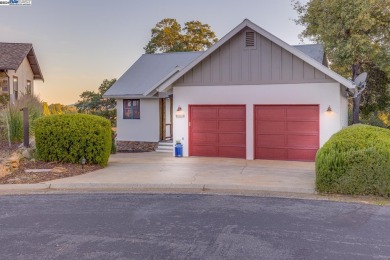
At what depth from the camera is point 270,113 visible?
1517 cm

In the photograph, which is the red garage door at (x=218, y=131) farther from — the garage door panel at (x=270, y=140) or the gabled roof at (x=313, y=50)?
the gabled roof at (x=313, y=50)

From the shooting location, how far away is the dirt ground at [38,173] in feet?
33.9

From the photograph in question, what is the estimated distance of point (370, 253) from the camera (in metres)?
5.05

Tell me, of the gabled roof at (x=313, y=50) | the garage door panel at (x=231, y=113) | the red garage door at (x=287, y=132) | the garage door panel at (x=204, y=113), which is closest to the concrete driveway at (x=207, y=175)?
the red garage door at (x=287, y=132)

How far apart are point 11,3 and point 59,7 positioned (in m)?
Result: 4.68

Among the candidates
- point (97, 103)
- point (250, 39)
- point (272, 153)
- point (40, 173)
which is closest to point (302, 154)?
point (272, 153)

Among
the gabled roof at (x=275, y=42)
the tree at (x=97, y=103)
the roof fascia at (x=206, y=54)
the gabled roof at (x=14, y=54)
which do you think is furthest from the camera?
the tree at (x=97, y=103)

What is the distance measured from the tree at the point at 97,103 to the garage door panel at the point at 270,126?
1600 centimetres

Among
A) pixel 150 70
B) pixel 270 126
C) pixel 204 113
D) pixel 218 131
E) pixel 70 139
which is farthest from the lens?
pixel 150 70

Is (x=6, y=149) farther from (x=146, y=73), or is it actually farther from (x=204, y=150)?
(x=146, y=73)

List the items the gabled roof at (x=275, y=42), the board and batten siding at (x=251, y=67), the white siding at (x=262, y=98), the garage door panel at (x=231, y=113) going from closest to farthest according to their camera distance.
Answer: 1. the gabled roof at (x=275, y=42)
2. the white siding at (x=262, y=98)
3. the board and batten siding at (x=251, y=67)
4. the garage door panel at (x=231, y=113)

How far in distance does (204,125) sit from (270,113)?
2.88 m

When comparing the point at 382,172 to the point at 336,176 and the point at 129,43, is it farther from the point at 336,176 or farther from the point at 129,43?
the point at 129,43

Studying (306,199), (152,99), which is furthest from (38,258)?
(152,99)
